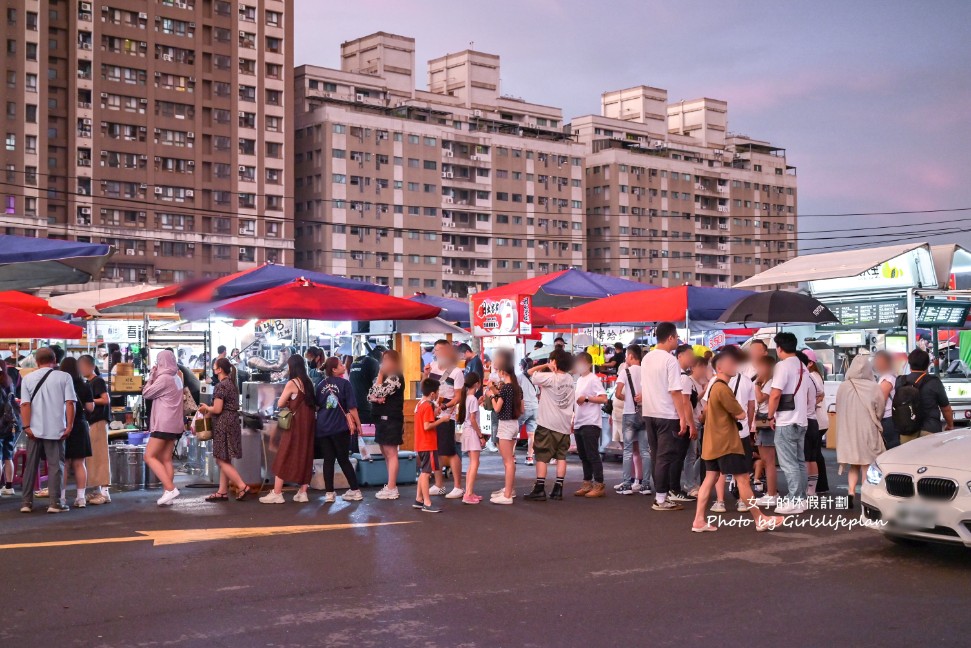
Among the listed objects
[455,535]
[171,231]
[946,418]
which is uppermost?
[171,231]

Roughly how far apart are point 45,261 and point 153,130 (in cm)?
7334

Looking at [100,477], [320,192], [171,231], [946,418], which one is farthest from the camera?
[320,192]

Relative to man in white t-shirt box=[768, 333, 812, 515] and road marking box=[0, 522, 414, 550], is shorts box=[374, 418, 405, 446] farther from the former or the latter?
man in white t-shirt box=[768, 333, 812, 515]

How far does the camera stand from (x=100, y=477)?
13.3 metres

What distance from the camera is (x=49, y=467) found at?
12266 mm

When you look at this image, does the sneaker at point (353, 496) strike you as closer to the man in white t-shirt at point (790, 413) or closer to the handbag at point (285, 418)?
the handbag at point (285, 418)

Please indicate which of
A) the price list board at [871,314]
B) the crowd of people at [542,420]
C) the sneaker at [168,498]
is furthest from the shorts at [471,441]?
the price list board at [871,314]

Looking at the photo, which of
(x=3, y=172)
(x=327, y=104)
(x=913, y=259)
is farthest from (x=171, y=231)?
(x=913, y=259)

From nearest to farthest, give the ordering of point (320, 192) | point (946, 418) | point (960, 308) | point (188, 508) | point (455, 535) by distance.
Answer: point (455, 535), point (946, 418), point (188, 508), point (960, 308), point (320, 192)

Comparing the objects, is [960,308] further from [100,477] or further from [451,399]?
[100,477]

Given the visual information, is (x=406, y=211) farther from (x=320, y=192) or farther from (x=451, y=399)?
(x=451, y=399)

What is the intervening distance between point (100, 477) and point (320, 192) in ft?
254

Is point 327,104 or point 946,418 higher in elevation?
point 327,104

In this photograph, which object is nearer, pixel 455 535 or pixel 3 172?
pixel 455 535
